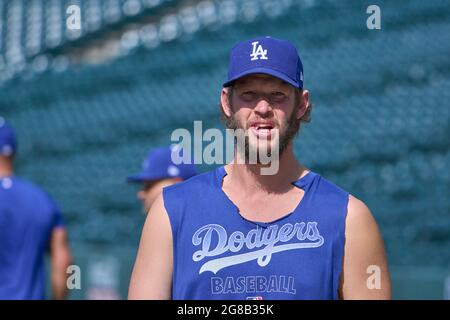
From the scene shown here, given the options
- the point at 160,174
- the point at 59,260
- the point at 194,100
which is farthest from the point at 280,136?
the point at 194,100

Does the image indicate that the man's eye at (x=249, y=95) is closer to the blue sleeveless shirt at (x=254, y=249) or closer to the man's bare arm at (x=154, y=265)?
the blue sleeveless shirt at (x=254, y=249)

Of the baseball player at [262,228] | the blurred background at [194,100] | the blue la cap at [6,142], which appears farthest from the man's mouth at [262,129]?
the blurred background at [194,100]

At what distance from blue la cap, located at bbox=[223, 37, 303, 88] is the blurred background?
464 cm

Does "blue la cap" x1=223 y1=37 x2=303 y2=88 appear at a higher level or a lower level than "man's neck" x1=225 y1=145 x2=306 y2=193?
higher

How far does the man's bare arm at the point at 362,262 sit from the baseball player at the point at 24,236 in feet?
7.65

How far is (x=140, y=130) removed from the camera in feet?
31.7

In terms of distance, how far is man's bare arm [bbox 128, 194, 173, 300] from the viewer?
6.91 ft

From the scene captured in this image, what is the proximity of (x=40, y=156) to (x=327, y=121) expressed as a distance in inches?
114

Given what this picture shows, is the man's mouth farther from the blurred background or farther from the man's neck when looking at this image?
the blurred background

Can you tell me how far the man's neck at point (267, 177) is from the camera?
2.19 m

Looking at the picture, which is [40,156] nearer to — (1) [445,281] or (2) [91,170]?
(2) [91,170]

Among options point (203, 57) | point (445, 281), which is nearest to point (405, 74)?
point (203, 57)

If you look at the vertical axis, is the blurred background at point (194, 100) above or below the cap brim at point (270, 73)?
above

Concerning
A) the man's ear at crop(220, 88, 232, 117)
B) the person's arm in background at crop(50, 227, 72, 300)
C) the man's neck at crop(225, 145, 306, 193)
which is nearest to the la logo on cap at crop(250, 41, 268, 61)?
the man's ear at crop(220, 88, 232, 117)
